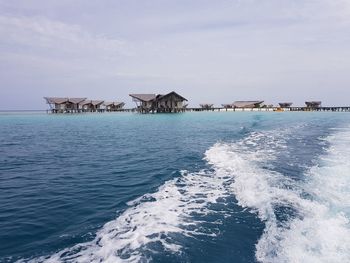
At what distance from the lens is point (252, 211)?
725cm

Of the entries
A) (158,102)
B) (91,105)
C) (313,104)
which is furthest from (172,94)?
(313,104)

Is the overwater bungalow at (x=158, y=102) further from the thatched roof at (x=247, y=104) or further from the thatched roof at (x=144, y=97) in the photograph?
the thatched roof at (x=247, y=104)

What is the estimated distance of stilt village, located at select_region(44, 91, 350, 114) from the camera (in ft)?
241

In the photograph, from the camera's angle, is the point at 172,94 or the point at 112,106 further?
the point at 112,106

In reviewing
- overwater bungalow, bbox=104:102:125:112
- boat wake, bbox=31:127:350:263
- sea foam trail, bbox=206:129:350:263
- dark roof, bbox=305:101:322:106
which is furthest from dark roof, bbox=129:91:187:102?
boat wake, bbox=31:127:350:263

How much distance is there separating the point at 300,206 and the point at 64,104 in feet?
262

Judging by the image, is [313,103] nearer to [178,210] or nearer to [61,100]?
[61,100]

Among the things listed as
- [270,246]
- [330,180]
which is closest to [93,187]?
[270,246]

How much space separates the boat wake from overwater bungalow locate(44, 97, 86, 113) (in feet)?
243

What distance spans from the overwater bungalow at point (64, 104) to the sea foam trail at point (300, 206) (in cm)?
7332

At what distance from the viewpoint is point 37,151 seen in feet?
57.5

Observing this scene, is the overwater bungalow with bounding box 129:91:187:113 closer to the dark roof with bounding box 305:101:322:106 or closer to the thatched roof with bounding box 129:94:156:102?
the thatched roof with bounding box 129:94:156:102

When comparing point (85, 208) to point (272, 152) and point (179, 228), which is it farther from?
point (272, 152)

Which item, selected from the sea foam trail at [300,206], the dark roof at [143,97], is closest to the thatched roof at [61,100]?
the dark roof at [143,97]
